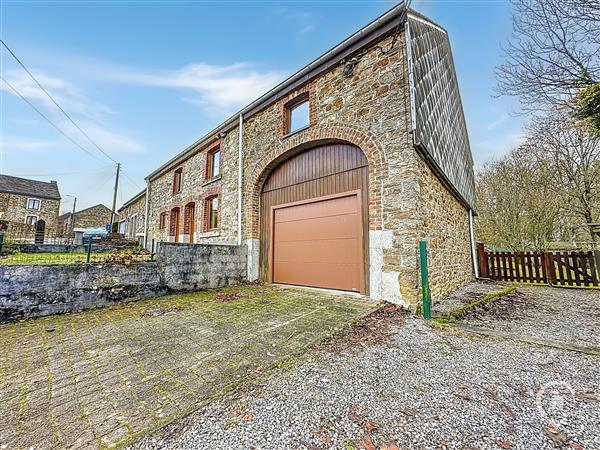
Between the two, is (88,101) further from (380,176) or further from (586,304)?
(586,304)

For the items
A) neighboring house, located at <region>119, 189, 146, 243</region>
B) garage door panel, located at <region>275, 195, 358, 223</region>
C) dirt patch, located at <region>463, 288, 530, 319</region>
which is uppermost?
neighboring house, located at <region>119, 189, 146, 243</region>

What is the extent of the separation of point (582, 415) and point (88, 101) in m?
15.1

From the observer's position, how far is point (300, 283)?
6.23 metres

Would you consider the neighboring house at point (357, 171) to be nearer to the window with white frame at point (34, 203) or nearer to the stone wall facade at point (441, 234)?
the stone wall facade at point (441, 234)

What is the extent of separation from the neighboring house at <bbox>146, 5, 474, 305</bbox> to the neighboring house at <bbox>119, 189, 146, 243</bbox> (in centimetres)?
985

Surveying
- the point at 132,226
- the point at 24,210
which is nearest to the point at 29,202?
the point at 24,210

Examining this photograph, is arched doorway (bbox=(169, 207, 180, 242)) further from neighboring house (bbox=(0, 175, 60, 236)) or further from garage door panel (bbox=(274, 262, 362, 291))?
neighboring house (bbox=(0, 175, 60, 236))

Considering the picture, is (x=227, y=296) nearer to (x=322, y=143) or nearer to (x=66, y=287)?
(x=66, y=287)

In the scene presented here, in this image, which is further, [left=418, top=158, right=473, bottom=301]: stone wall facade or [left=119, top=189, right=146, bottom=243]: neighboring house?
[left=119, top=189, right=146, bottom=243]: neighboring house

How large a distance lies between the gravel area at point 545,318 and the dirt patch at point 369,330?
1015mm

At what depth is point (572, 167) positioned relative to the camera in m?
12.2

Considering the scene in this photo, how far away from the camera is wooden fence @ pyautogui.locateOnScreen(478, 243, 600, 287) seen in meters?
7.52

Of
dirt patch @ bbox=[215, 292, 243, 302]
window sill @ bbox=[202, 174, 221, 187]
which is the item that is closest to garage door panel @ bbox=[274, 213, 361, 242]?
dirt patch @ bbox=[215, 292, 243, 302]

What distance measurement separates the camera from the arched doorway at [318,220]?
17.3 ft
